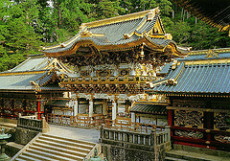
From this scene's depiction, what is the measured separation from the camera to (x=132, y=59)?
1499cm

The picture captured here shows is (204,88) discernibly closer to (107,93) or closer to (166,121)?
(166,121)

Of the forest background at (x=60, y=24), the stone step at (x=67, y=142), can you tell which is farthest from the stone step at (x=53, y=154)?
the forest background at (x=60, y=24)

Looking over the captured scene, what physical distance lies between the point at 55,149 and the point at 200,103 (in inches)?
332

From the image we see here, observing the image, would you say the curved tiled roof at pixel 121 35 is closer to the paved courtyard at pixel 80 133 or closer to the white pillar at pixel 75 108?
the white pillar at pixel 75 108

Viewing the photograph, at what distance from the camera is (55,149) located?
1370 cm

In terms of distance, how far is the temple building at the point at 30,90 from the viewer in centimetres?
1955

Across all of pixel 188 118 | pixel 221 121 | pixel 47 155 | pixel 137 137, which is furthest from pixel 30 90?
pixel 221 121

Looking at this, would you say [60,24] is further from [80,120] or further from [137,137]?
[137,137]

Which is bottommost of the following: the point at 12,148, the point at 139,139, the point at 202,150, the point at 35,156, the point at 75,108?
the point at 12,148

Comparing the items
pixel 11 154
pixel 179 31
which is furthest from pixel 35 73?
pixel 179 31

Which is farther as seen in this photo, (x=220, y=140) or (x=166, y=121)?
(x=166, y=121)

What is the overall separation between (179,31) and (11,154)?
83.5 ft

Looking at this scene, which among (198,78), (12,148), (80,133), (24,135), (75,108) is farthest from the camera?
(75,108)

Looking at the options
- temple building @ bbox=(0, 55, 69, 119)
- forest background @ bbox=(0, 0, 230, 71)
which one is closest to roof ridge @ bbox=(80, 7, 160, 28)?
temple building @ bbox=(0, 55, 69, 119)
